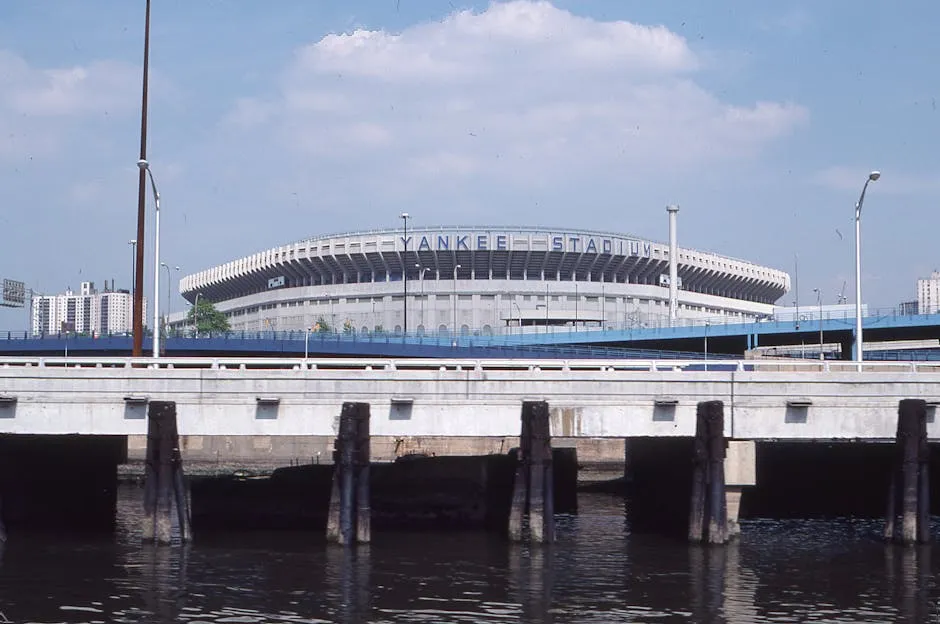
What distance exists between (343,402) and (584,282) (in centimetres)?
13249

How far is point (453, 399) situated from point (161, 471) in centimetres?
1146

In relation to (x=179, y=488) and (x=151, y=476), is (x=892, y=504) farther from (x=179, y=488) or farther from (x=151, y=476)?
(x=151, y=476)

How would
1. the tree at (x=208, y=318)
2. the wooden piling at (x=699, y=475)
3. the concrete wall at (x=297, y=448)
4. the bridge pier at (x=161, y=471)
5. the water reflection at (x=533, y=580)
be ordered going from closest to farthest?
the water reflection at (x=533, y=580) < the bridge pier at (x=161, y=471) < the wooden piling at (x=699, y=475) < the concrete wall at (x=297, y=448) < the tree at (x=208, y=318)

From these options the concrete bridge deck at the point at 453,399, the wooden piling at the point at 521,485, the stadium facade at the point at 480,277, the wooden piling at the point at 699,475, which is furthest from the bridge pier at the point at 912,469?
the stadium facade at the point at 480,277

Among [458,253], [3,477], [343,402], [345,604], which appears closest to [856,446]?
[343,402]

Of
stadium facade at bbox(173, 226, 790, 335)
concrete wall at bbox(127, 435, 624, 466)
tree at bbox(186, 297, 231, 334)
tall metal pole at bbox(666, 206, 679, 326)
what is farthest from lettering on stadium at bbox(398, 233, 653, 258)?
concrete wall at bbox(127, 435, 624, 466)

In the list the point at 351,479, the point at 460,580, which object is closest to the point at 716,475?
the point at 460,580

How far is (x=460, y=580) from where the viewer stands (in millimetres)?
39281

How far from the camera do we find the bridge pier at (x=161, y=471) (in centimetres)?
4328

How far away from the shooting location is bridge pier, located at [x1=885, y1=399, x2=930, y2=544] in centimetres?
4516

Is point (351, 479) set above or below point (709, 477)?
below

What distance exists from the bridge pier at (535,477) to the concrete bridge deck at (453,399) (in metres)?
1.69

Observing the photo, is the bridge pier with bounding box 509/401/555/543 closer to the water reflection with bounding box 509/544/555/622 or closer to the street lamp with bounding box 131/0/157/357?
the water reflection with bounding box 509/544/555/622

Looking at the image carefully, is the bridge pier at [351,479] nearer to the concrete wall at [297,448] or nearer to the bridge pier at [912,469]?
the bridge pier at [912,469]
